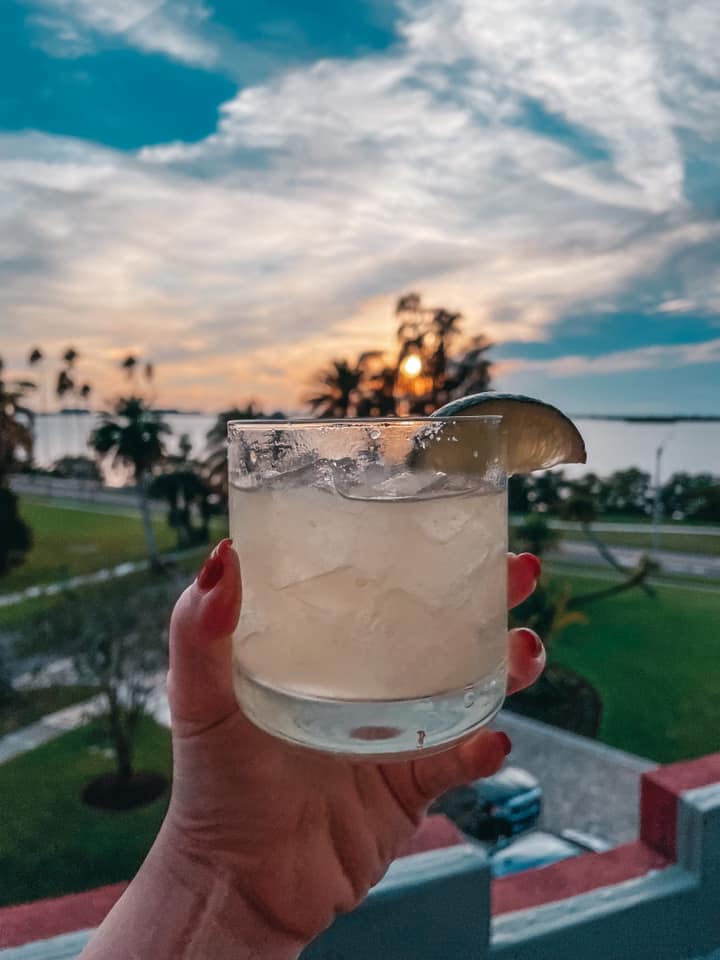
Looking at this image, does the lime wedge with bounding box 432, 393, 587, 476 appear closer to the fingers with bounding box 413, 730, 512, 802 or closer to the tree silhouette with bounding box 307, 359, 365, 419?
the fingers with bounding box 413, 730, 512, 802

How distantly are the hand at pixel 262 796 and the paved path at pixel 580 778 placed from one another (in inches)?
535

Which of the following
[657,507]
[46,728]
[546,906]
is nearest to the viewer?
[546,906]

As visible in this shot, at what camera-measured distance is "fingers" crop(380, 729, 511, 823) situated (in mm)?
1306

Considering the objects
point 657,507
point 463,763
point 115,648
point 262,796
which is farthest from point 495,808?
point 657,507

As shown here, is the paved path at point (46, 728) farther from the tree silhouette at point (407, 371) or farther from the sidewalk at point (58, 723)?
the tree silhouette at point (407, 371)

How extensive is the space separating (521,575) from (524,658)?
0.16 metres

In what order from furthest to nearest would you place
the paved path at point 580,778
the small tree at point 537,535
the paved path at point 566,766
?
the small tree at point 537,535
the paved path at point 566,766
the paved path at point 580,778

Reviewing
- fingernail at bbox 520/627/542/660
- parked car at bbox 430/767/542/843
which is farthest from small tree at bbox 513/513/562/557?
fingernail at bbox 520/627/542/660

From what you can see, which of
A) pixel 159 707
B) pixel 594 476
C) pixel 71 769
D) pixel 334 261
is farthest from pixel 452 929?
pixel 334 261

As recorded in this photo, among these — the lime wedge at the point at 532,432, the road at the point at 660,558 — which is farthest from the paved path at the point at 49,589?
the lime wedge at the point at 532,432

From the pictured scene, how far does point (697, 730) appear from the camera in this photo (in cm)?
1939

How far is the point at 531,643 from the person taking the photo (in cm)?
135

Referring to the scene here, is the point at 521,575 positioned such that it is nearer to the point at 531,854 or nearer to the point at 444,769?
the point at 444,769

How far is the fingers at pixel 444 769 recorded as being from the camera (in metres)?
1.31
